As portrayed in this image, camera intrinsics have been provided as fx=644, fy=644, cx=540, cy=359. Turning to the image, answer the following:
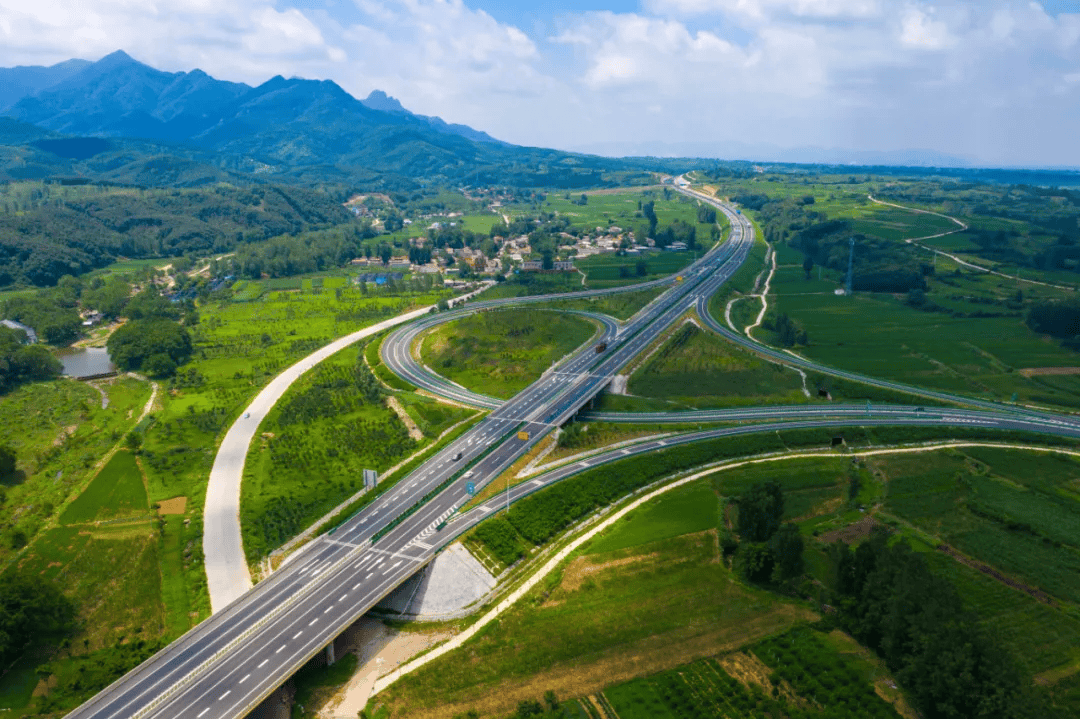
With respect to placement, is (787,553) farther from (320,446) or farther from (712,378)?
(320,446)

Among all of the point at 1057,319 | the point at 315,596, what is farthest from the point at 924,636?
the point at 1057,319

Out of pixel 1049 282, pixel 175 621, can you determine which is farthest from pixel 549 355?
pixel 1049 282

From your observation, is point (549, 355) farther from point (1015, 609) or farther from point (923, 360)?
point (1015, 609)

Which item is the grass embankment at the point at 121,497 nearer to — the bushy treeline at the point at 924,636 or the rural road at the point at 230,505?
the rural road at the point at 230,505

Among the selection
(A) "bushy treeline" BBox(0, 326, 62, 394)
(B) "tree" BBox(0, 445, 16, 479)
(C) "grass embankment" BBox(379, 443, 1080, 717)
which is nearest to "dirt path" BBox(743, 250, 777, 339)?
(C) "grass embankment" BBox(379, 443, 1080, 717)

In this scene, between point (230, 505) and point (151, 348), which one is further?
point (151, 348)

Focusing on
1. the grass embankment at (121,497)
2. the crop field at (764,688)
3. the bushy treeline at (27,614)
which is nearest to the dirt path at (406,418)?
the grass embankment at (121,497)
